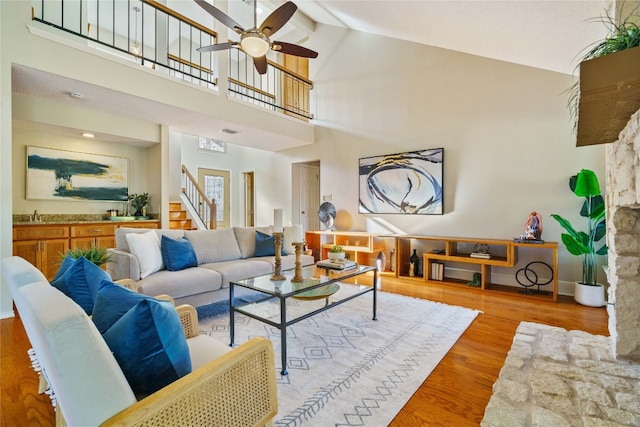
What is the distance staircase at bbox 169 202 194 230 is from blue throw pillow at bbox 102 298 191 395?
526 centimetres

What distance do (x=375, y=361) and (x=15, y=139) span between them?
5.70 m

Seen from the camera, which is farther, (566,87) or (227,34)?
(227,34)

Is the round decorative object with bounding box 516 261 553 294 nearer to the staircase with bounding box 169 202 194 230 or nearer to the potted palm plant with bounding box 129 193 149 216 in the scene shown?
the staircase with bounding box 169 202 194 230

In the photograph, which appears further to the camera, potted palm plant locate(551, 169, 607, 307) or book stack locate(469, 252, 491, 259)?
book stack locate(469, 252, 491, 259)

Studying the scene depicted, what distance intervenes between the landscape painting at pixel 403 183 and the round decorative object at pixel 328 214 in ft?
1.77

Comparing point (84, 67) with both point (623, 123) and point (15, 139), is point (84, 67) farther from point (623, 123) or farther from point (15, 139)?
point (623, 123)

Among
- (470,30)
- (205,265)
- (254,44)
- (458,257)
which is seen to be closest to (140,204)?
(205,265)

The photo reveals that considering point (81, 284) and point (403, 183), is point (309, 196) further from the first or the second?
point (81, 284)

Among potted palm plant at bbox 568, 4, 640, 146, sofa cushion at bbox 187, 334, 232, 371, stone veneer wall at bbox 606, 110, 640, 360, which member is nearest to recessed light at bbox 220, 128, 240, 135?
sofa cushion at bbox 187, 334, 232, 371

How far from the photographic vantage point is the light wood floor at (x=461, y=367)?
1.59 meters

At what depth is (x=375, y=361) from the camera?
2.13 m

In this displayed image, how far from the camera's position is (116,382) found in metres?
0.79

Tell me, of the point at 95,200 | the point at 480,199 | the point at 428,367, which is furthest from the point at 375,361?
the point at 95,200

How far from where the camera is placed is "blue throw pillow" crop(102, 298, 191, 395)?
0.96 meters
